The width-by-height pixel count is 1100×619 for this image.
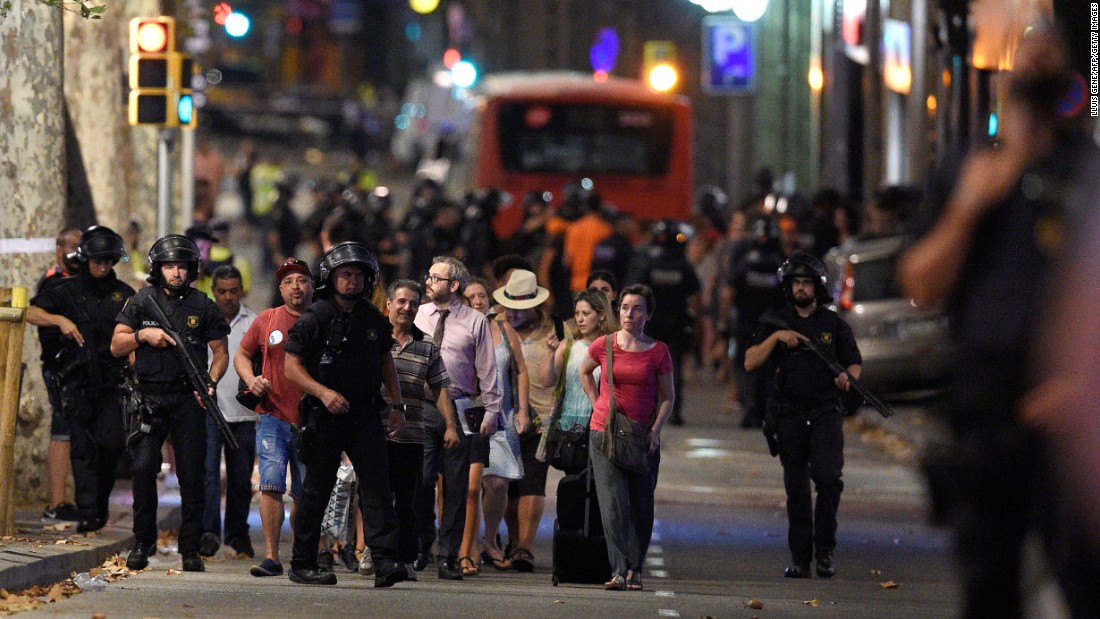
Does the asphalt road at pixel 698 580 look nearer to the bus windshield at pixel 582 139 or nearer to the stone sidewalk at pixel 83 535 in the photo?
the stone sidewalk at pixel 83 535

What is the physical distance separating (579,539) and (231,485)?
2.20 meters

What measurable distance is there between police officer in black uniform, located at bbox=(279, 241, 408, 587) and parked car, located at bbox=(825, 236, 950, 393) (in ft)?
29.9

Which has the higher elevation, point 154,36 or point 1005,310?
point 154,36

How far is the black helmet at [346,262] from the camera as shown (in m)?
10.2

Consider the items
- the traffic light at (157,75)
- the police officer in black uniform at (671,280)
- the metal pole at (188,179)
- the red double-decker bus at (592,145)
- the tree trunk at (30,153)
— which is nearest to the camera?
the tree trunk at (30,153)

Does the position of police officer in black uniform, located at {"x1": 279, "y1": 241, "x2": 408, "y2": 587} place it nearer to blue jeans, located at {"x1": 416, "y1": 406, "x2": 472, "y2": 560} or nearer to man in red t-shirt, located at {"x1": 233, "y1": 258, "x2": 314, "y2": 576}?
man in red t-shirt, located at {"x1": 233, "y1": 258, "x2": 314, "y2": 576}

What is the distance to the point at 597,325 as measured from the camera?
11.4 metres

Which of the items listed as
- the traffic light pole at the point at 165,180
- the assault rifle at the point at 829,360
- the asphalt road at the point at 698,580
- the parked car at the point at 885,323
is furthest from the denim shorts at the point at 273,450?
the parked car at the point at 885,323

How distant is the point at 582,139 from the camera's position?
1252 inches

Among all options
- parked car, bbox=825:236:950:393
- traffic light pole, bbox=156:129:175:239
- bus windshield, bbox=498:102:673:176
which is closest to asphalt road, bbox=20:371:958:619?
parked car, bbox=825:236:950:393

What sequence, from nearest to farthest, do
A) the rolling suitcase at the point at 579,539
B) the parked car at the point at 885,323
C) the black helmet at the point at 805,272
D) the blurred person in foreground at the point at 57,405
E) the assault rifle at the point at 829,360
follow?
the rolling suitcase at the point at 579,539 < the assault rifle at the point at 829,360 < the black helmet at the point at 805,272 < the blurred person in foreground at the point at 57,405 < the parked car at the point at 885,323

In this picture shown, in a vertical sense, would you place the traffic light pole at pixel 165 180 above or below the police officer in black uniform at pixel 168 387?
above

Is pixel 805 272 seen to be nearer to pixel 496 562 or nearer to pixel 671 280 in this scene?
pixel 496 562

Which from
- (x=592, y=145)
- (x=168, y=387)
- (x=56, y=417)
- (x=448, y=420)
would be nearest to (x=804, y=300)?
(x=448, y=420)
